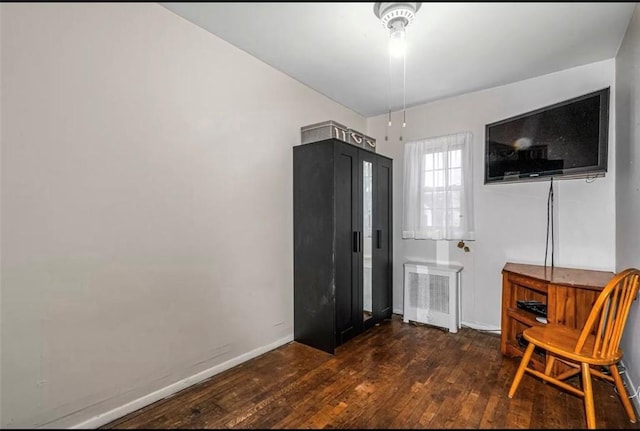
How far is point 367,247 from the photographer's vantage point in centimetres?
307

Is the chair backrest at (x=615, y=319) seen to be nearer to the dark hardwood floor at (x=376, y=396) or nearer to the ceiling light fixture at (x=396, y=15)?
the dark hardwood floor at (x=376, y=396)

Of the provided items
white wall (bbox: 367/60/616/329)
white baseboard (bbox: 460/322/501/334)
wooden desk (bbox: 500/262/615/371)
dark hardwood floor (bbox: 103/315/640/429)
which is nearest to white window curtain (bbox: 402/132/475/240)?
white wall (bbox: 367/60/616/329)

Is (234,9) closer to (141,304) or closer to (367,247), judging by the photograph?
(141,304)

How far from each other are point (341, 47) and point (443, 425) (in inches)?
101

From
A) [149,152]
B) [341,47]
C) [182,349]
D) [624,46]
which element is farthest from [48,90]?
[624,46]

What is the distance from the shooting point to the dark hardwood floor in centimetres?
168

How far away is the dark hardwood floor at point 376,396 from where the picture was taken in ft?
5.51

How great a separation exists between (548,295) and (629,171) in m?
0.99

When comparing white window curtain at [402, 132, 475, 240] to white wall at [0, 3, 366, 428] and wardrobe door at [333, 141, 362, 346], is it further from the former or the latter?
white wall at [0, 3, 366, 428]

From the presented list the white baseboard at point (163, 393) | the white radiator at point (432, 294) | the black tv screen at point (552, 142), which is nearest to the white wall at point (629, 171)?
the black tv screen at point (552, 142)

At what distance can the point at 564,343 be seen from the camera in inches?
70.2

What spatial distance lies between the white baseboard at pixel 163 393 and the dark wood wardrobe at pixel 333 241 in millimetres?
538

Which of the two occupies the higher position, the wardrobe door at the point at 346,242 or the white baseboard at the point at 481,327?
the wardrobe door at the point at 346,242

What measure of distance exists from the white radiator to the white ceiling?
1891 millimetres
